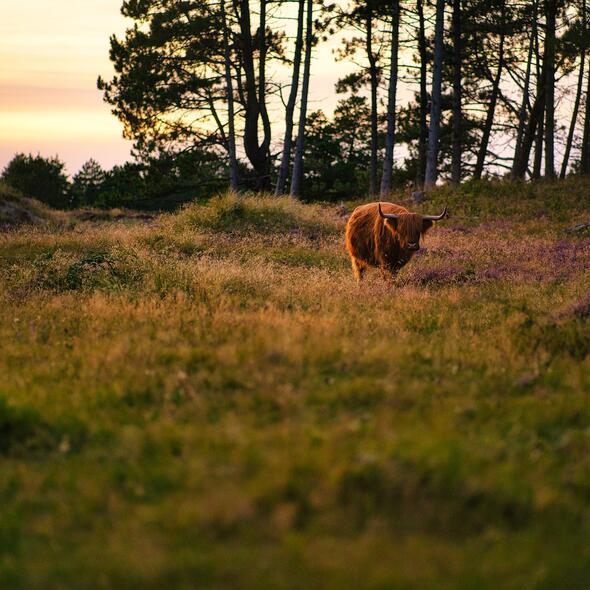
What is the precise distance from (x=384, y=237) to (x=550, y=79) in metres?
19.7

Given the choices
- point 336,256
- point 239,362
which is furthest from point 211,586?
point 336,256

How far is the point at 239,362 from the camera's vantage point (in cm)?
630

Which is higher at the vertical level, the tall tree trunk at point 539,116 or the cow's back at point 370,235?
the tall tree trunk at point 539,116

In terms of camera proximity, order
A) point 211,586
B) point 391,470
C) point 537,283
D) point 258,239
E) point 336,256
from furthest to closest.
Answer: point 258,239 → point 336,256 → point 537,283 → point 391,470 → point 211,586

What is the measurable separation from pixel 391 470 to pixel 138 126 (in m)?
29.3

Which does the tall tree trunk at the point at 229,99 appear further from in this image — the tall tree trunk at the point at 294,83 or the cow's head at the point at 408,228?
the cow's head at the point at 408,228

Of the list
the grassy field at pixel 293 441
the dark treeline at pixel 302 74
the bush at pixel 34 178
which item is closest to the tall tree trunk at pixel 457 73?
the dark treeline at pixel 302 74

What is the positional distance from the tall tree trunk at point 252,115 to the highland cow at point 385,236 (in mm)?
19528

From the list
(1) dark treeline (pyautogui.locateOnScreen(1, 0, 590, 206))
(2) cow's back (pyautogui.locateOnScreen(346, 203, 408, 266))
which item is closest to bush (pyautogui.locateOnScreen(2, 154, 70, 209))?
(1) dark treeline (pyautogui.locateOnScreen(1, 0, 590, 206))

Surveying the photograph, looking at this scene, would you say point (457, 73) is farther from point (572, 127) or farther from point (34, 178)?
point (34, 178)

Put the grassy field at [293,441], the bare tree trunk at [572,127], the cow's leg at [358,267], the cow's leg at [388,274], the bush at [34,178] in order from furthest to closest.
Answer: the bush at [34,178], the bare tree trunk at [572,127], the cow's leg at [358,267], the cow's leg at [388,274], the grassy field at [293,441]

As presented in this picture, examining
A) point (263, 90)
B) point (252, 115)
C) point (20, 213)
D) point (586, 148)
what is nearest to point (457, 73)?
point (586, 148)

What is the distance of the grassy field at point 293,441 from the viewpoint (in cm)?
350

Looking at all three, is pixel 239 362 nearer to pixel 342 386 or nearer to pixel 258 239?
pixel 342 386
